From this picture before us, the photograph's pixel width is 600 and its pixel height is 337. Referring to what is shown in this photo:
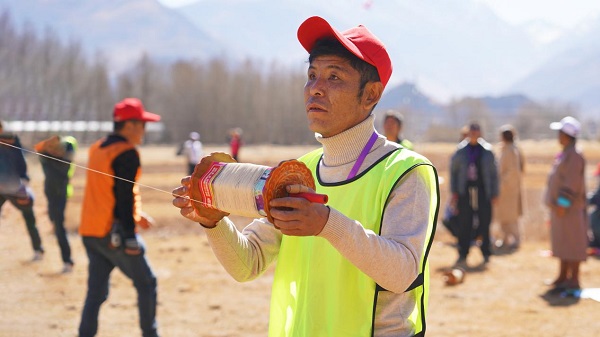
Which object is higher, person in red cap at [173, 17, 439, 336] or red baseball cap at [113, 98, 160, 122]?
red baseball cap at [113, 98, 160, 122]

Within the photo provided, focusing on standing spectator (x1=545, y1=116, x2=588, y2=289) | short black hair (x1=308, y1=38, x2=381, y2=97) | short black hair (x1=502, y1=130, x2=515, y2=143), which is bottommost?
short black hair (x1=308, y1=38, x2=381, y2=97)

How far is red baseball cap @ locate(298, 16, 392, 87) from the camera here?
2539mm

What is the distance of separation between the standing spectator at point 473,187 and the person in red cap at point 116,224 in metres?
5.91

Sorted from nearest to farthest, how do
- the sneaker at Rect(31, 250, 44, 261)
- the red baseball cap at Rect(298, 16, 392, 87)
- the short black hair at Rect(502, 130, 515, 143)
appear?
→ the red baseball cap at Rect(298, 16, 392, 87) → the sneaker at Rect(31, 250, 44, 261) → the short black hair at Rect(502, 130, 515, 143)

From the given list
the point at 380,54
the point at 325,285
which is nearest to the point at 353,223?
the point at 325,285

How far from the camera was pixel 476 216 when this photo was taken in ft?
37.2

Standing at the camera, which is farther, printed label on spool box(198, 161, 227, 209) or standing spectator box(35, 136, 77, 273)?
standing spectator box(35, 136, 77, 273)

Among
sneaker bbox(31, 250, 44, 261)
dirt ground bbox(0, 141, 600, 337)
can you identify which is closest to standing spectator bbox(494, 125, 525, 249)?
dirt ground bbox(0, 141, 600, 337)

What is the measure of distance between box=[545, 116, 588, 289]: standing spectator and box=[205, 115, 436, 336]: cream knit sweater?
640 cm

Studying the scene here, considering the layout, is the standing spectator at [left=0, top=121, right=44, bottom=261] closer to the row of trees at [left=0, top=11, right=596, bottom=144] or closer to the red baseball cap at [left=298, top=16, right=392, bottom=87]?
the red baseball cap at [left=298, top=16, right=392, bottom=87]

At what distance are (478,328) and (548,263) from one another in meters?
4.09

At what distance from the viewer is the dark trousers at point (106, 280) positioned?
18.9ft

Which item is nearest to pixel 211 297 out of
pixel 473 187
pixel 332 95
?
pixel 473 187

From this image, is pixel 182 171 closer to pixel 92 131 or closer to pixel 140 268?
pixel 140 268
